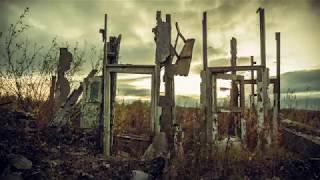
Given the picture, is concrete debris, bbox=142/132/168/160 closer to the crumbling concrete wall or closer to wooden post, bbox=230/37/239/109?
the crumbling concrete wall

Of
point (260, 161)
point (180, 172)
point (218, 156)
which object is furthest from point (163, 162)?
point (260, 161)

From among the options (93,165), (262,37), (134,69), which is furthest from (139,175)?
(262,37)

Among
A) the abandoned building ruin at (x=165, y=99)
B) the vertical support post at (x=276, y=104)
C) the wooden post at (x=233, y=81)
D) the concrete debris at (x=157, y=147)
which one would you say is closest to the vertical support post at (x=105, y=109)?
the abandoned building ruin at (x=165, y=99)

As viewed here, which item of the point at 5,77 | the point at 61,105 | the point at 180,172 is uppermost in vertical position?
the point at 5,77

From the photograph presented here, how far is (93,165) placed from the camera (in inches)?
292

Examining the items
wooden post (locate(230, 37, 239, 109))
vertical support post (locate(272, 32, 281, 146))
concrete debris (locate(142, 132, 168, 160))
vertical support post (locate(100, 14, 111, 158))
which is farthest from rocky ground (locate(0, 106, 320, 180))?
wooden post (locate(230, 37, 239, 109))

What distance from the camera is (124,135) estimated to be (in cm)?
929

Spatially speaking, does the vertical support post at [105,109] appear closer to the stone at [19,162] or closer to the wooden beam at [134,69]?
the wooden beam at [134,69]

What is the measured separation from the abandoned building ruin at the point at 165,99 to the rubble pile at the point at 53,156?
50cm

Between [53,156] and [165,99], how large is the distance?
9.34ft

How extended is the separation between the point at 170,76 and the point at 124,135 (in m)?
1.92

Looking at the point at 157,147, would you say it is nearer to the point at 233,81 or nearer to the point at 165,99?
the point at 165,99

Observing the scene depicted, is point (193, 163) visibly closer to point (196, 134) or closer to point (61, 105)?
point (196, 134)

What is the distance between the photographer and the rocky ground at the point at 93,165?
22.6 feet
